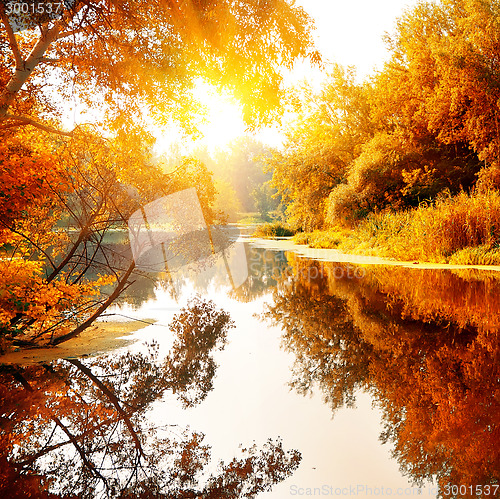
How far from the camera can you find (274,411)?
402 cm

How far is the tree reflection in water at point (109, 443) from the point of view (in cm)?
285

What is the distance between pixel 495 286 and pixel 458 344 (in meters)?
5.27

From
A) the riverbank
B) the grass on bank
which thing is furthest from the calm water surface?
the riverbank

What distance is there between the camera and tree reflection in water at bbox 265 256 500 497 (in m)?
3.17

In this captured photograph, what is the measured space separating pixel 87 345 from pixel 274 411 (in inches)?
139

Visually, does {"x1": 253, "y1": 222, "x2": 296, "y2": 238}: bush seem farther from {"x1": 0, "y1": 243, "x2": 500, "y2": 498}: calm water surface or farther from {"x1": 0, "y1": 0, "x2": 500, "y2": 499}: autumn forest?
{"x1": 0, "y1": 243, "x2": 500, "y2": 498}: calm water surface

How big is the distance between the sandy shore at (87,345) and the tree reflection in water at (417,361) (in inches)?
90.6

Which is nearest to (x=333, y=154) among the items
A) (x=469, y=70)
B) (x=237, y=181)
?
(x=469, y=70)

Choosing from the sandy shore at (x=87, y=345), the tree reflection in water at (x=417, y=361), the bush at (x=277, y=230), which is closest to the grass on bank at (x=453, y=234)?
the tree reflection in water at (x=417, y=361)

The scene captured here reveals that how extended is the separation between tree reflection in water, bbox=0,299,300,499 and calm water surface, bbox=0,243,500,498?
0.05ft

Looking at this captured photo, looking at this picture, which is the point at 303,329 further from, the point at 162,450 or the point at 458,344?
the point at 162,450

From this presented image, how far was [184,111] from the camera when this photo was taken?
8891 millimetres

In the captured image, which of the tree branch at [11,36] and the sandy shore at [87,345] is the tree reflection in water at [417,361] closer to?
the sandy shore at [87,345]

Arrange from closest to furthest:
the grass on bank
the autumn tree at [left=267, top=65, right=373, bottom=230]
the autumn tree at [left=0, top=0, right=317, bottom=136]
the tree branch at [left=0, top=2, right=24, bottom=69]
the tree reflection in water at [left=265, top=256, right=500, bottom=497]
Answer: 1. the tree reflection in water at [left=265, top=256, right=500, bottom=497]
2. the tree branch at [left=0, top=2, right=24, bottom=69]
3. the autumn tree at [left=0, top=0, right=317, bottom=136]
4. the grass on bank
5. the autumn tree at [left=267, top=65, right=373, bottom=230]
